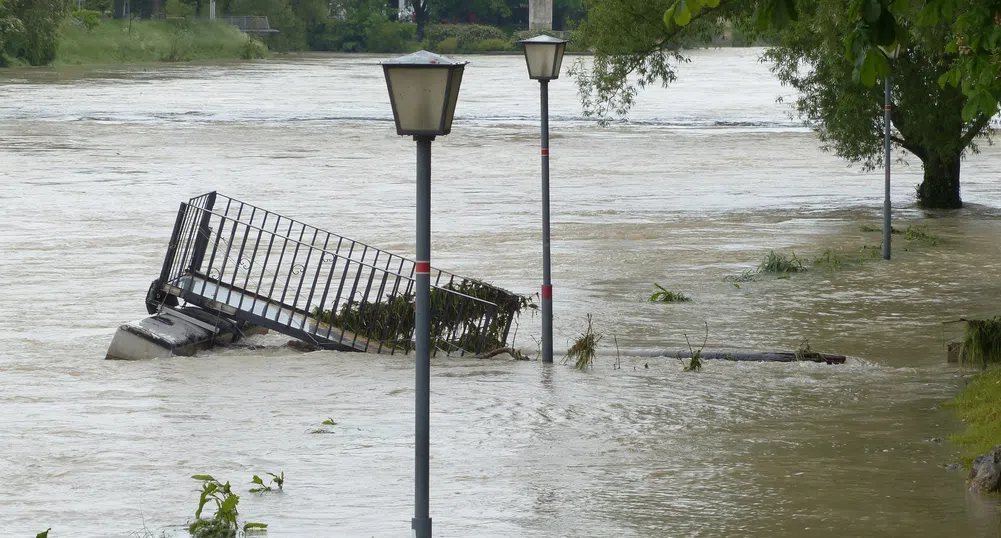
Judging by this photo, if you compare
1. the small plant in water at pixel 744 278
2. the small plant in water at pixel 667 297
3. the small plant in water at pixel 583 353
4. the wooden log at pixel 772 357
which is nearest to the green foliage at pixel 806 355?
the wooden log at pixel 772 357

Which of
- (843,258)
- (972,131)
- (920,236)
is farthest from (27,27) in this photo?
(843,258)

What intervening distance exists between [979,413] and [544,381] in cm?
390

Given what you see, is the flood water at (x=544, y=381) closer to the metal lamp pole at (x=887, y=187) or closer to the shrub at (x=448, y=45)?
the metal lamp pole at (x=887, y=187)

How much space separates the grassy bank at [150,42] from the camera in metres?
111

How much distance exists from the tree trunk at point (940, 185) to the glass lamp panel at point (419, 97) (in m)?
22.6

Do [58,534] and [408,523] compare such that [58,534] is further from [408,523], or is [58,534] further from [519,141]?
[519,141]

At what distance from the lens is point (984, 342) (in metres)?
13.2

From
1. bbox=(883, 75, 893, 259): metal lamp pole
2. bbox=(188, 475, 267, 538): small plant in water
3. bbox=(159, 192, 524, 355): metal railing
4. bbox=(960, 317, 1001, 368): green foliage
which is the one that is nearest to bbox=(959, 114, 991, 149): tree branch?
bbox=(883, 75, 893, 259): metal lamp pole

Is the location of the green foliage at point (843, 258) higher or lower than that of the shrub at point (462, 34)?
lower

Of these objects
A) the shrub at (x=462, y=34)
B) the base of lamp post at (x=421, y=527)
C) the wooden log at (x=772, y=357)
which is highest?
the shrub at (x=462, y=34)

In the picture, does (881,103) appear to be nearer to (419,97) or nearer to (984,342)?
(984,342)

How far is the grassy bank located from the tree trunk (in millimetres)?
87240

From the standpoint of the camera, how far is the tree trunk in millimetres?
27938

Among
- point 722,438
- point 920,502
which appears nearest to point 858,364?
point 722,438
